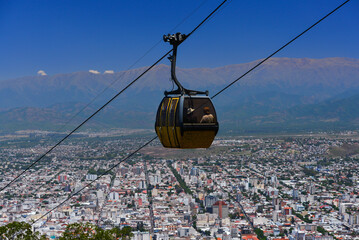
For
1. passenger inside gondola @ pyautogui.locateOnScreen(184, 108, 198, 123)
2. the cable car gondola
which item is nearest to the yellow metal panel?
the cable car gondola

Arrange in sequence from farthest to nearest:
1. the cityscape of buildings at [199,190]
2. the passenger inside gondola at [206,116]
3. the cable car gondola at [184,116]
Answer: the cityscape of buildings at [199,190], the passenger inside gondola at [206,116], the cable car gondola at [184,116]

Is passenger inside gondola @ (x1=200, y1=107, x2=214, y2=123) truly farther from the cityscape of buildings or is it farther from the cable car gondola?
the cityscape of buildings

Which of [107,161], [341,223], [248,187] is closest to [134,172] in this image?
[107,161]

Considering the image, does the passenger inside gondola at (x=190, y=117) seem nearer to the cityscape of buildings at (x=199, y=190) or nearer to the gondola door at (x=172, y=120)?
the gondola door at (x=172, y=120)

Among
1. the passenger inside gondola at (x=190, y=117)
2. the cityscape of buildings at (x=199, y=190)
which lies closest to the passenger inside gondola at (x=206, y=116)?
the passenger inside gondola at (x=190, y=117)

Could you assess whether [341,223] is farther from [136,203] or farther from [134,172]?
[134,172]

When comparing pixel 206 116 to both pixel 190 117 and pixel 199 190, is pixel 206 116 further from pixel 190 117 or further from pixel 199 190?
pixel 199 190
